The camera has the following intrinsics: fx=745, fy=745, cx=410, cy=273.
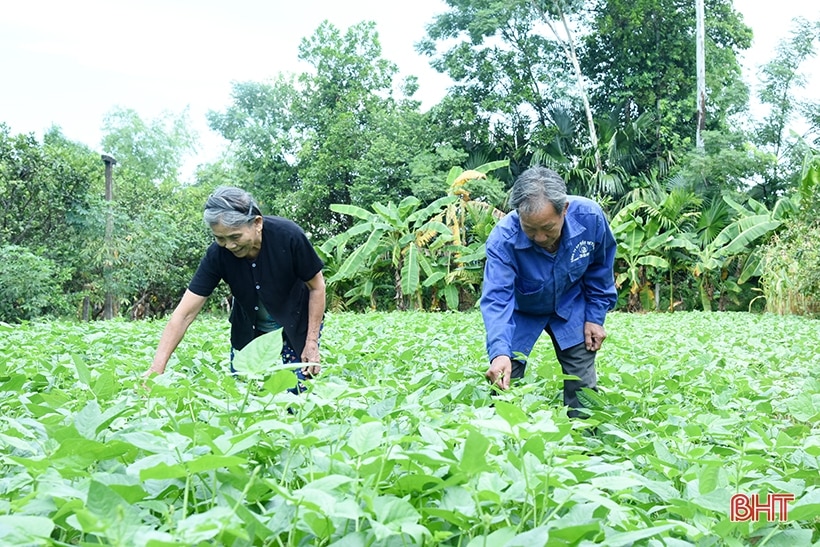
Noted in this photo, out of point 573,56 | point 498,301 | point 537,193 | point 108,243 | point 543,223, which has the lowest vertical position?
point 498,301

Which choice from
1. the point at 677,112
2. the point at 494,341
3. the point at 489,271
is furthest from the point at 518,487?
the point at 677,112

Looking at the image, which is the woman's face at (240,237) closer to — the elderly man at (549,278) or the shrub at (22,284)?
the elderly man at (549,278)

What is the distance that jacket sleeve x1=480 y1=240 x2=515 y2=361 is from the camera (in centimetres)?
319

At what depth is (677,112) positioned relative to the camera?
23.8 metres

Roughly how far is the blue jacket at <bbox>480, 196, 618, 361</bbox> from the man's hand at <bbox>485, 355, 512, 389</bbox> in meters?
0.10

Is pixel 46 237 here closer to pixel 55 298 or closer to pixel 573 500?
pixel 55 298

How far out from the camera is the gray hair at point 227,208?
332 centimetres

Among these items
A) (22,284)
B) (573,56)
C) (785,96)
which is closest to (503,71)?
(573,56)

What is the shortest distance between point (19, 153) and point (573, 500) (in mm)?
17297

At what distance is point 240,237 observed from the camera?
11.3ft

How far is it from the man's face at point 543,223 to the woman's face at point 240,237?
126cm

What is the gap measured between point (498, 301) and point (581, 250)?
52 cm

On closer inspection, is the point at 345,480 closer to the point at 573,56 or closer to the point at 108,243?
the point at 108,243

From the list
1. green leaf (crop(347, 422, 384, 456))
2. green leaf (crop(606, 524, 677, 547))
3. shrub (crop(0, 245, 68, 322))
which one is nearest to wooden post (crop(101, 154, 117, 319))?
shrub (crop(0, 245, 68, 322))
